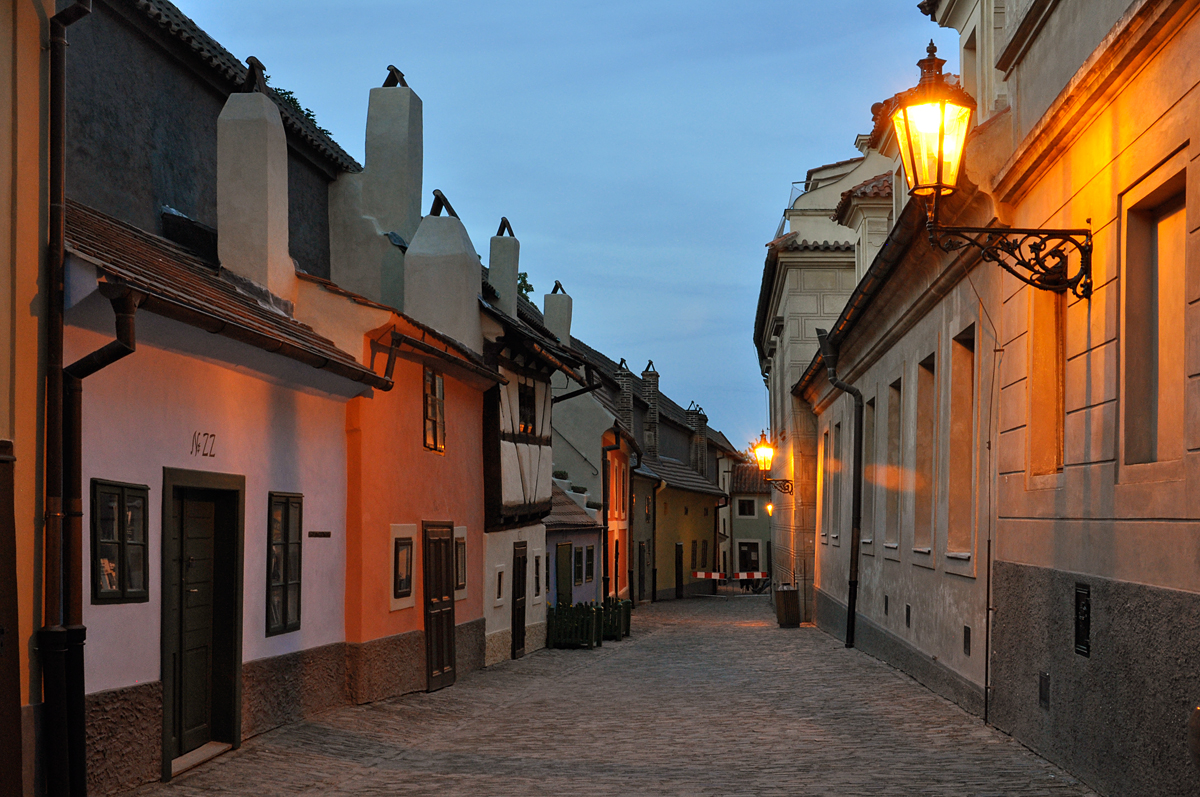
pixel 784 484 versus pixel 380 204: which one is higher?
pixel 380 204

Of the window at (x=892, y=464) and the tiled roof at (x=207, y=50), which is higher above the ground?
the tiled roof at (x=207, y=50)

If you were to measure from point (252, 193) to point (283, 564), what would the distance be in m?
4.02

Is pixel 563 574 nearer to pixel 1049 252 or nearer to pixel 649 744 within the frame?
pixel 649 744

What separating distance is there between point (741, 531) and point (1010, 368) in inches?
2413

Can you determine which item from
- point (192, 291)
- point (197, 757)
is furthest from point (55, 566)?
point (192, 291)

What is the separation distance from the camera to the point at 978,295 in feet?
37.9

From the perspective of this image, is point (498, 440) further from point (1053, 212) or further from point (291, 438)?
point (1053, 212)

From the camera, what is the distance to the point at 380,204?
1916 centimetres

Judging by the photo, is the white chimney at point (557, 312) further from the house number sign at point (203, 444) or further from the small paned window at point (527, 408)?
the house number sign at point (203, 444)

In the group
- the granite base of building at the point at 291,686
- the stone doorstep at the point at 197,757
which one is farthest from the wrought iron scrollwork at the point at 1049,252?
the granite base of building at the point at 291,686

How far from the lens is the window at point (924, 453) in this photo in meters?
15.4

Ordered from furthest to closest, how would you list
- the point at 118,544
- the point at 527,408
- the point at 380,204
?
the point at 527,408 < the point at 380,204 < the point at 118,544

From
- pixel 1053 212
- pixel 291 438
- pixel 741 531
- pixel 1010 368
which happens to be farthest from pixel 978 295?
pixel 741 531

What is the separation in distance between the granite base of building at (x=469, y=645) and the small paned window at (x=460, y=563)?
581 mm
